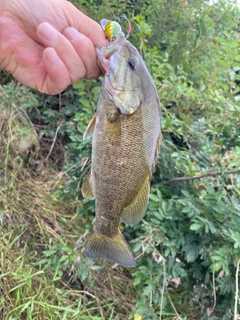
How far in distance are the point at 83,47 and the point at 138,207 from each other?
711 millimetres

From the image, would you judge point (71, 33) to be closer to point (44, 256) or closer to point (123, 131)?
point (123, 131)

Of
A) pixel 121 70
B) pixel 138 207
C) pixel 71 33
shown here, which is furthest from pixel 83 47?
pixel 138 207

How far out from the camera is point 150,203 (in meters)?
2.51

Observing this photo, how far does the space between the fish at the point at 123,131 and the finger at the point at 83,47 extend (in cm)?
8

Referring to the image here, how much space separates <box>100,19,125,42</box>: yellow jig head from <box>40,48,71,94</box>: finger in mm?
219

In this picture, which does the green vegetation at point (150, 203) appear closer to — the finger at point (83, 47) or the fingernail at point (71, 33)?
the finger at point (83, 47)

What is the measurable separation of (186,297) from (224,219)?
0.75 meters

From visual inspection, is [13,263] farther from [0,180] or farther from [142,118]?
[142,118]

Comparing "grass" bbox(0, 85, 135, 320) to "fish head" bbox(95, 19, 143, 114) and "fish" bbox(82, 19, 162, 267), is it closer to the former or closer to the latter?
"fish" bbox(82, 19, 162, 267)

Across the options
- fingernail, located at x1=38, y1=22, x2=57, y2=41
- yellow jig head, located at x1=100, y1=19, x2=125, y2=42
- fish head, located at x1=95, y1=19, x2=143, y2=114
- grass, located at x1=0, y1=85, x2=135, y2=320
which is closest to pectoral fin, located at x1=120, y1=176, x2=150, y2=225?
fish head, located at x1=95, y1=19, x2=143, y2=114

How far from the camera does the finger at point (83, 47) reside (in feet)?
4.83

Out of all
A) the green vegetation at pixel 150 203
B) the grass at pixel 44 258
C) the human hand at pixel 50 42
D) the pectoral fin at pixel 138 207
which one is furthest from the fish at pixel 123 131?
the grass at pixel 44 258

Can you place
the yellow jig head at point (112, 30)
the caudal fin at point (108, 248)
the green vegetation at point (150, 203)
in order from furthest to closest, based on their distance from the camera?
the green vegetation at point (150, 203) < the caudal fin at point (108, 248) < the yellow jig head at point (112, 30)

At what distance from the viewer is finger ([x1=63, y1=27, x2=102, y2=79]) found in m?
1.47
